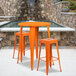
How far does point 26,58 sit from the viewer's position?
4863 mm

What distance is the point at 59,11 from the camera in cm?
1067

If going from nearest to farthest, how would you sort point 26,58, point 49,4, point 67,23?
point 26,58 < point 67,23 < point 49,4

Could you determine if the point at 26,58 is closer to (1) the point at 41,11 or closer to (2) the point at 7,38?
(2) the point at 7,38

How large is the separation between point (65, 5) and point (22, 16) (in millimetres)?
3062

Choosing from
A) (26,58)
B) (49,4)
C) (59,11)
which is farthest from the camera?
(49,4)

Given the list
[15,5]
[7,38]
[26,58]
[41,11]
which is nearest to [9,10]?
[15,5]

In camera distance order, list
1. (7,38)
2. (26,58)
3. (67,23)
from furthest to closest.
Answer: (67,23), (7,38), (26,58)

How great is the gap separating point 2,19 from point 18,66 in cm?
704

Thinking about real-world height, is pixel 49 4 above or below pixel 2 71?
above

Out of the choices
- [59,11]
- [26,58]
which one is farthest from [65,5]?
[26,58]

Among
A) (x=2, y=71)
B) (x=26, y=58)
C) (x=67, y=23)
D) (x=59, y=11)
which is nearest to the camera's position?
(x=2, y=71)

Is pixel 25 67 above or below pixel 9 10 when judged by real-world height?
below

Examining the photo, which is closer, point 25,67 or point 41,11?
point 25,67

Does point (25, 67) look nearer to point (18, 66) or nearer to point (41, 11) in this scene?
point (18, 66)
